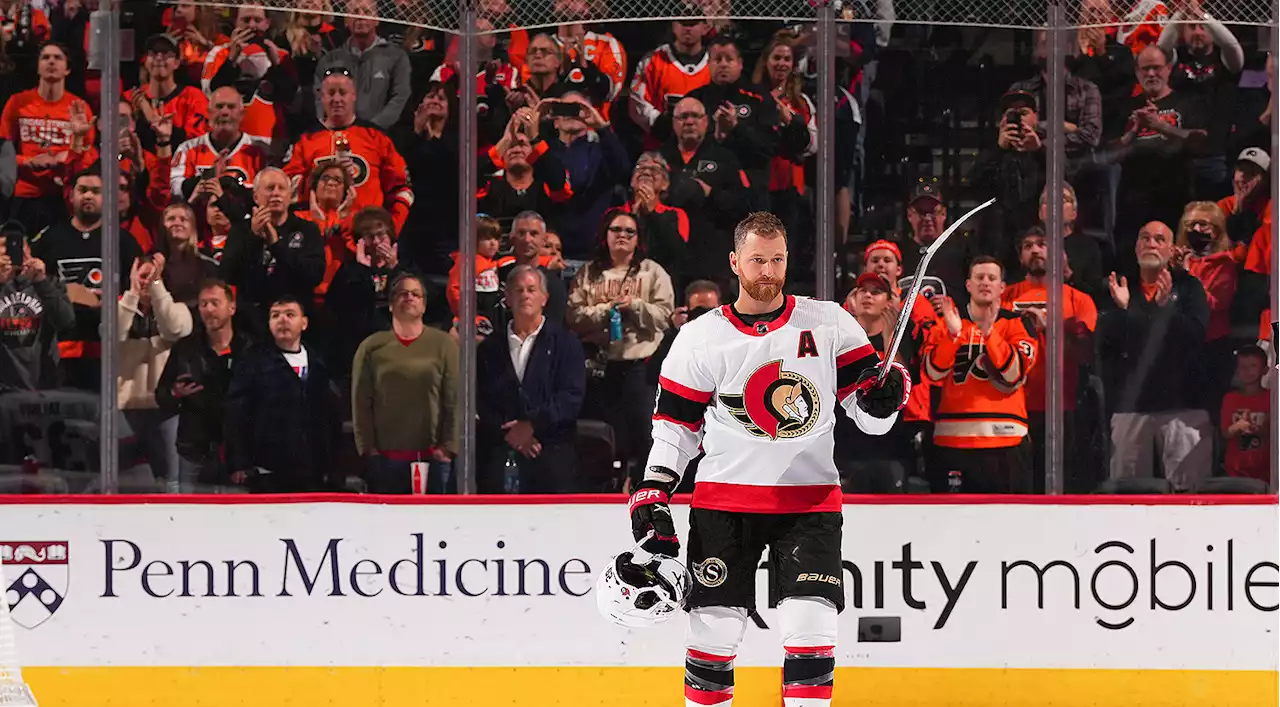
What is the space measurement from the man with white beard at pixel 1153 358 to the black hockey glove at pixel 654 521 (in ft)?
6.29

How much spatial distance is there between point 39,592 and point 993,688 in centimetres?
245

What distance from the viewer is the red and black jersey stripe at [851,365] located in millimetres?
3062

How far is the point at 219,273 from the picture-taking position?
4.49 meters

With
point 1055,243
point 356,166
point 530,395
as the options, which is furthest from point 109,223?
point 1055,243

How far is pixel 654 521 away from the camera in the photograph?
117 inches

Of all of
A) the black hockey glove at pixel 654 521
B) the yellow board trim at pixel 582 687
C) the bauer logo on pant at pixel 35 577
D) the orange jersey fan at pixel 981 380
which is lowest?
the yellow board trim at pixel 582 687

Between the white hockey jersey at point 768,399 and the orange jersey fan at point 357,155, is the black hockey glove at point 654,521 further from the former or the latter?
Answer: the orange jersey fan at point 357,155

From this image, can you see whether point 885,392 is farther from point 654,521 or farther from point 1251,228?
point 1251,228

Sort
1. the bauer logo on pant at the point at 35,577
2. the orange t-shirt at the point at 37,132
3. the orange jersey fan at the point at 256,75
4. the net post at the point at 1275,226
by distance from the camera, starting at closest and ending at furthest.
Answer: the bauer logo on pant at the point at 35,577, the net post at the point at 1275,226, the orange t-shirt at the point at 37,132, the orange jersey fan at the point at 256,75

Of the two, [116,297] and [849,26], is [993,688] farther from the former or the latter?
[116,297]

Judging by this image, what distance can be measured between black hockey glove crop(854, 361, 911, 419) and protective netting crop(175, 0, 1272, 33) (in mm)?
1724

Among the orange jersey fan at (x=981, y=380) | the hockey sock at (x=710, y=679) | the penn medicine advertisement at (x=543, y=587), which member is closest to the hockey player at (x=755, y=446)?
the hockey sock at (x=710, y=679)

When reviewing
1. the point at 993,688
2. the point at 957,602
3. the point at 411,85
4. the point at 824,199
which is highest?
the point at 411,85

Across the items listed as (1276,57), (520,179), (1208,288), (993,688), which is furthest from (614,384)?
(1276,57)
